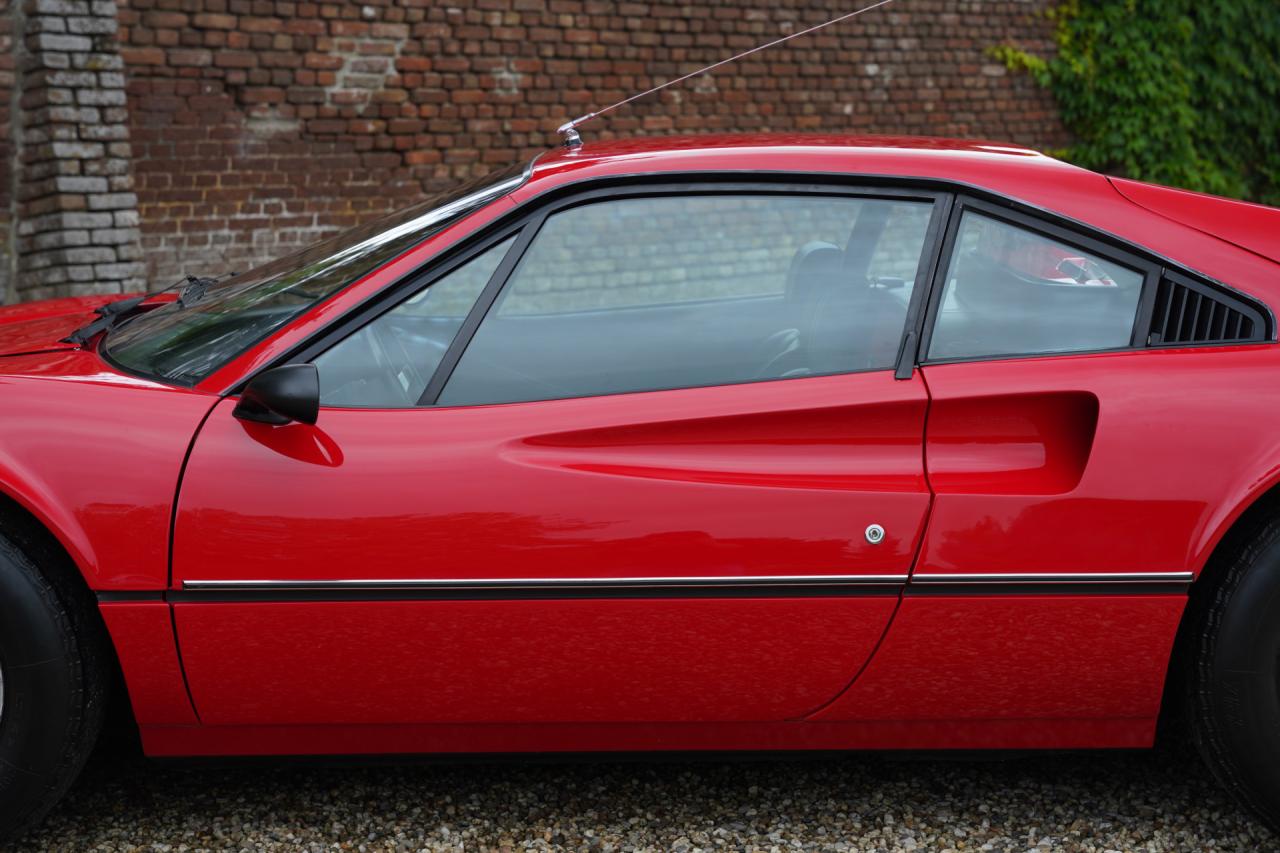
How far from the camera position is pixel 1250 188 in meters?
12.9

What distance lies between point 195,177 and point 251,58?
0.81 m

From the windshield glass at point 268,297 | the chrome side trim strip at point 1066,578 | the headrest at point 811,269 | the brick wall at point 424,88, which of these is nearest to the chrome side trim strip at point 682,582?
the chrome side trim strip at point 1066,578

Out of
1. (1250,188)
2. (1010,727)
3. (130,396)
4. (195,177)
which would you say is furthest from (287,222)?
(1250,188)

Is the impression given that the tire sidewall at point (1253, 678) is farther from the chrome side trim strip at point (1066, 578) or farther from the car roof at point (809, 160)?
the car roof at point (809, 160)

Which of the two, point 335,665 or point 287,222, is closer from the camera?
point 335,665

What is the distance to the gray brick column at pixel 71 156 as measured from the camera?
7.15 meters

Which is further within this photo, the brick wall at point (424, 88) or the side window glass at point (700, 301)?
the brick wall at point (424, 88)

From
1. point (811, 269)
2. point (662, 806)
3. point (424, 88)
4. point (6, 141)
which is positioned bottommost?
point (662, 806)

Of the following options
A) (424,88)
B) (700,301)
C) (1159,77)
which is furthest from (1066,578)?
(1159,77)

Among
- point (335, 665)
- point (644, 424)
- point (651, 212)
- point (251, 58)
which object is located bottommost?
point (335, 665)

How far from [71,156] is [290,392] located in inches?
225

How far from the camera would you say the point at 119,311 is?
319 centimetres

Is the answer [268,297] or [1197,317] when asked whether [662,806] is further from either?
[1197,317]

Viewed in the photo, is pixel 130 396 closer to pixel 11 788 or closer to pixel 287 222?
pixel 11 788
